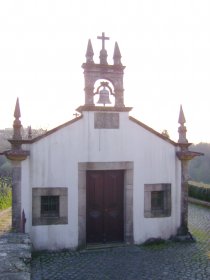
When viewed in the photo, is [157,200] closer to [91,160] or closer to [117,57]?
[91,160]

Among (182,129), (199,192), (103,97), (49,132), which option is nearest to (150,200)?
(182,129)

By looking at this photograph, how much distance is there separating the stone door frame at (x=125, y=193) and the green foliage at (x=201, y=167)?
28.5 metres

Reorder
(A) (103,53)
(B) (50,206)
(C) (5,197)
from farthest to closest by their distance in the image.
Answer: (C) (5,197)
(A) (103,53)
(B) (50,206)

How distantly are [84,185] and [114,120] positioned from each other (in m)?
2.35

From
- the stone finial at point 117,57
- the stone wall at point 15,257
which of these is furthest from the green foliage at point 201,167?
the stone wall at point 15,257

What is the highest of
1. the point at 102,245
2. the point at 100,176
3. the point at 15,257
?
the point at 100,176

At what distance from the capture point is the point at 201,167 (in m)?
39.4

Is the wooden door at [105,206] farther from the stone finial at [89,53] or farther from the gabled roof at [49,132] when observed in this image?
the stone finial at [89,53]

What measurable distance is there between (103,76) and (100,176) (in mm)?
3336

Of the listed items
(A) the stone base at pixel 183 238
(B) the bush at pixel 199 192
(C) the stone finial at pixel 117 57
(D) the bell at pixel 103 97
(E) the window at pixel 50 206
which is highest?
(C) the stone finial at pixel 117 57

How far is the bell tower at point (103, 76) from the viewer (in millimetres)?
11258

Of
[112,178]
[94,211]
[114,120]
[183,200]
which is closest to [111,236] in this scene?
[94,211]

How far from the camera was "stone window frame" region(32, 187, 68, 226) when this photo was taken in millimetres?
10609

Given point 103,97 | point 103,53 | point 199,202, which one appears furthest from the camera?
point 199,202
